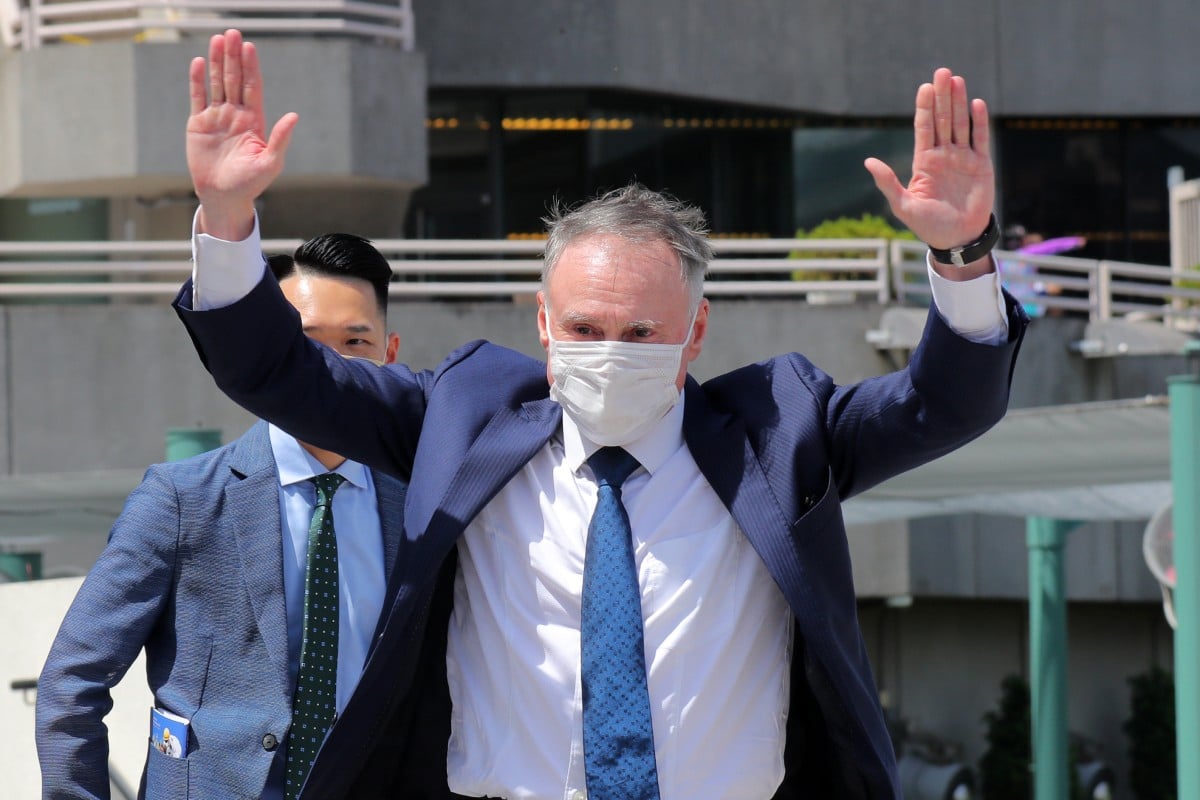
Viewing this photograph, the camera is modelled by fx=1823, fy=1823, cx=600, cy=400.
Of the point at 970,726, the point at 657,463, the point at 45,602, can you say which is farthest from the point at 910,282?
the point at 657,463

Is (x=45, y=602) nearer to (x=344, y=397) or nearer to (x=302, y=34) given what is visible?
(x=344, y=397)

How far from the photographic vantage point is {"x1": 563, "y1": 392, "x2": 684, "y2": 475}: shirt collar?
2.63 m

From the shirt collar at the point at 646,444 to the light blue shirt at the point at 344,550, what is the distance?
23.2 inches

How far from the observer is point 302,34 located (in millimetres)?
14891

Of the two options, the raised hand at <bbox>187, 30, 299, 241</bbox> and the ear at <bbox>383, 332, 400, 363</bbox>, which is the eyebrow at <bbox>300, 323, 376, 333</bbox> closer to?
the ear at <bbox>383, 332, 400, 363</bbox>

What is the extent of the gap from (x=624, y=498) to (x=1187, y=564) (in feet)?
10.0

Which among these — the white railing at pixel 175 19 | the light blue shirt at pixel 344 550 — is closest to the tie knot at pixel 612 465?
the light blue shirt at pixel 344 550

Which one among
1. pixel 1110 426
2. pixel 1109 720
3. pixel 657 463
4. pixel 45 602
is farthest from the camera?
pixel 1109 720

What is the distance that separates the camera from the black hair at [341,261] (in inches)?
134

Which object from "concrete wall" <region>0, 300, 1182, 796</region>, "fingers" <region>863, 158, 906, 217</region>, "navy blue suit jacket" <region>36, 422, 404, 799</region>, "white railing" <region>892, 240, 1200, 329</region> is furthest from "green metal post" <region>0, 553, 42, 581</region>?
"white railing" <region>892, 240, 1200, 329</region>

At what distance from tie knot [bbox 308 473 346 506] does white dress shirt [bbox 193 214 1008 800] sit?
628 mm

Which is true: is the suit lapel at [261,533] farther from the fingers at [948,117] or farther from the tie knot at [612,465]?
the fingers at [948,117]

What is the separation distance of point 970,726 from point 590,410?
1422 cm

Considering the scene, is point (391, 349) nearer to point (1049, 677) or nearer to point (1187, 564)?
point (1187, 564)
